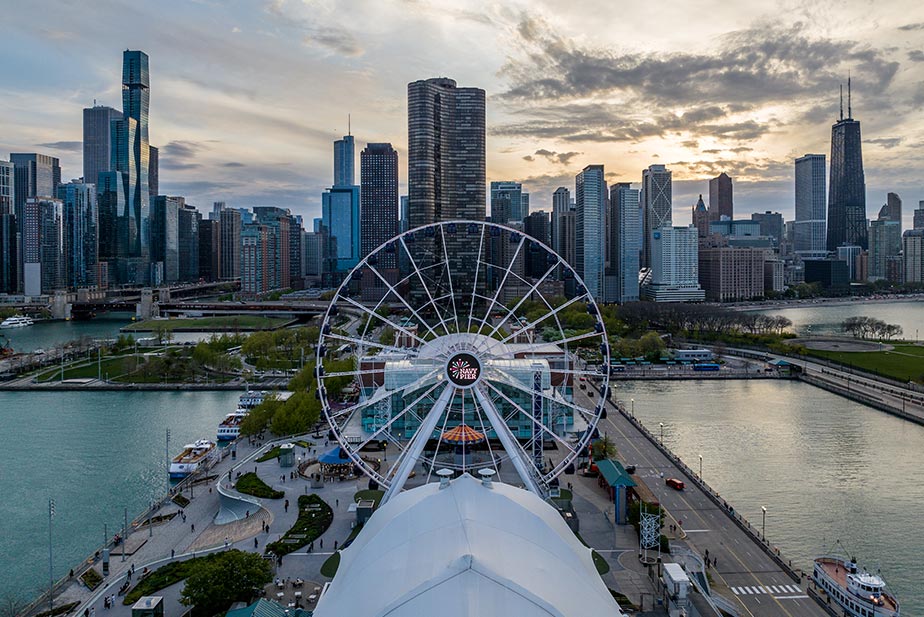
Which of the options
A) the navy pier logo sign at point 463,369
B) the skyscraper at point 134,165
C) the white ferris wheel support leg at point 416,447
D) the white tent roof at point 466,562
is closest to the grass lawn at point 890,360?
the navy pier logo sign at point 463,369

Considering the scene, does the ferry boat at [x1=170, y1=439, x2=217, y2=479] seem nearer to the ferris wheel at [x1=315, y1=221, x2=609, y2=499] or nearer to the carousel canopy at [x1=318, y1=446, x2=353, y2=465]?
the ferris wheel at [x1=315, y1=221, x2=609, y2=499]

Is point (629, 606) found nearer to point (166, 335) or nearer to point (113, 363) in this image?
point (113, 363)

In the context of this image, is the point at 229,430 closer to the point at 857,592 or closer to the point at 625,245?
the point at 857,592

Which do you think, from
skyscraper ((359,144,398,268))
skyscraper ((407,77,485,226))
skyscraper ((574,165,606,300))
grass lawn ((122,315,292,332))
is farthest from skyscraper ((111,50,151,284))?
skyscraper ((574,165,606,300))

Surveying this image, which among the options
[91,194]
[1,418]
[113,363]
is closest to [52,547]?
[1,418]

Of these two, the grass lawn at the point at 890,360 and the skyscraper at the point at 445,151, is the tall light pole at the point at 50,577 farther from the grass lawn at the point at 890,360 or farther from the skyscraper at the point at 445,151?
the skyscraper at the point at 445,151

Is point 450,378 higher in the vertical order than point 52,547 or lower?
higher

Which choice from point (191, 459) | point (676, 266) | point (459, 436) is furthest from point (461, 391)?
point (676, 266)
